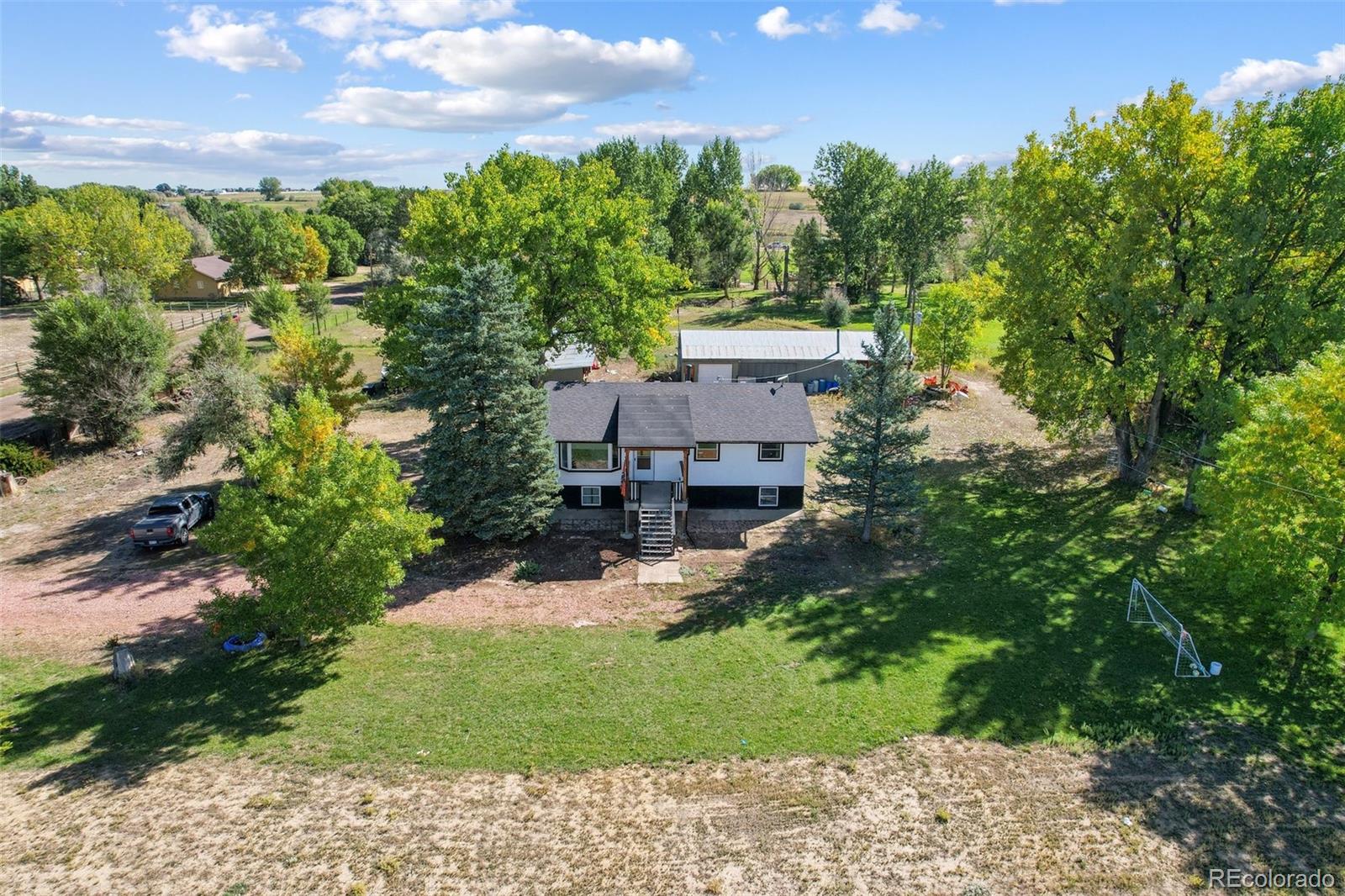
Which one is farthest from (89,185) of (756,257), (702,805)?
(702,805)

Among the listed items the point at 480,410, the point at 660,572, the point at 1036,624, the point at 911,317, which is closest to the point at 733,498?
the point at 660,572

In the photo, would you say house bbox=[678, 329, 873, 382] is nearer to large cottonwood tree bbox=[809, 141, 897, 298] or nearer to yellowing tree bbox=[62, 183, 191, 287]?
large cottonwood tree bbox=[809, 141, 897, 298]

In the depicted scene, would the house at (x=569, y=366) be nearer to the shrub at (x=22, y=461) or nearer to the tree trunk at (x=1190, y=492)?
the shrub at (x=22, y=461)

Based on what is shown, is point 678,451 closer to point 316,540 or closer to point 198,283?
point 316,540

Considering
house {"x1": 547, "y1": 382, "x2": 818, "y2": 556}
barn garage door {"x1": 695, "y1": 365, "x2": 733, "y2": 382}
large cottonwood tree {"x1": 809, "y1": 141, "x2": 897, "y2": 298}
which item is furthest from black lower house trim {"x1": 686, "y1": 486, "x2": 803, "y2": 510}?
large cottonwood tree {"x1": 809, "y1": 141, "x2": 897, "y2": 298}

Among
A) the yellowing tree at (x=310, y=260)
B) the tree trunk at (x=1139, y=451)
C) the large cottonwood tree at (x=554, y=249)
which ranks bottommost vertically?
the tree trunk at (x=1139, y=451)

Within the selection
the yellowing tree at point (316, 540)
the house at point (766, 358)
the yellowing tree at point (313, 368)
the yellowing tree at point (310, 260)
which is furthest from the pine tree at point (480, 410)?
the yellowing tree at point (310, 260)
